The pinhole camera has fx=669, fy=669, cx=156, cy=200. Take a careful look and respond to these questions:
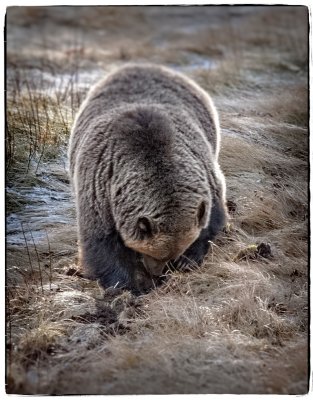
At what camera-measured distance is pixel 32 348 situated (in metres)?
5.50

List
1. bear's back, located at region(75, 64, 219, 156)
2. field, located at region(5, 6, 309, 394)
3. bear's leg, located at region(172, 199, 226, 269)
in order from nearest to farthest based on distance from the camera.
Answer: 1. field, located at region(5, 6, 309, 394)
2. bear's leg, located at region(172, 199, 226, 269)
3. bear's back, located at region(75, 64, 219, 156)

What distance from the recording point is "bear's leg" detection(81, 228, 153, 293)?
6.00 m

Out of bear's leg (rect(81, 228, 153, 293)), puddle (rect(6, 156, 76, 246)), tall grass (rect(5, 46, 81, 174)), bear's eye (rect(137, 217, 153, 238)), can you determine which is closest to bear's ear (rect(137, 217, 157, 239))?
bear's eye (rect(137, 217, 153, 238))

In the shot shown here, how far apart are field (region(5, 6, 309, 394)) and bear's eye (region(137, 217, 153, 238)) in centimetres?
62

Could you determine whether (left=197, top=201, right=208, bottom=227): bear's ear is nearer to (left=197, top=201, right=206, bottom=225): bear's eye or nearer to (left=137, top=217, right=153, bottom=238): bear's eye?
(left=197, top=201, right=206, bottom=225): bear's eye

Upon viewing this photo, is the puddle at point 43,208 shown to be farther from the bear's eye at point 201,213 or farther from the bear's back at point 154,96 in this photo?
the bear's eye at point 201,213

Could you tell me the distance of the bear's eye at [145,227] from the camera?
18.3 feet

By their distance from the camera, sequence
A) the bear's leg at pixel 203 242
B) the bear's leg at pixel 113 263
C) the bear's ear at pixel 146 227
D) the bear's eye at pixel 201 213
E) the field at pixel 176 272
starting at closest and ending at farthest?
the field at pixel 176 272 → the bear's ear at pixel 146 227 → the bear's eye at pixel 201 213 → the bear's leg at pixel 113 263 → the bear's leg at pixel 203 242

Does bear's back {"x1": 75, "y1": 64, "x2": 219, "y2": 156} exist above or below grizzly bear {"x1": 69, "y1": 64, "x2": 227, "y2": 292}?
above

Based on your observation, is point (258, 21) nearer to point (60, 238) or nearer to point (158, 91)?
point (158, 91)

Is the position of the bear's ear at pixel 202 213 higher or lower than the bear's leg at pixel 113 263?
higher

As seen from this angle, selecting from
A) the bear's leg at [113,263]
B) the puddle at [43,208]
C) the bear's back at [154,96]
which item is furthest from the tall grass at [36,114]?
the bear's leg at [113,263]

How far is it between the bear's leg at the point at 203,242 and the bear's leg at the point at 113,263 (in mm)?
366
